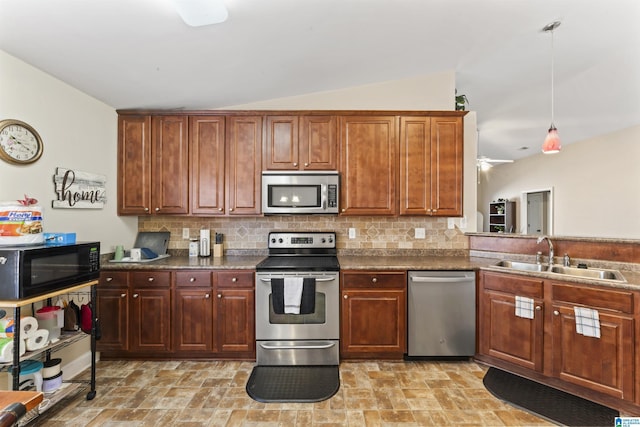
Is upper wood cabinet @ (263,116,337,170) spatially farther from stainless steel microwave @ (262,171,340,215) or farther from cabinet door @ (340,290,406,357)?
cabinet door @ (340,290,406,357)

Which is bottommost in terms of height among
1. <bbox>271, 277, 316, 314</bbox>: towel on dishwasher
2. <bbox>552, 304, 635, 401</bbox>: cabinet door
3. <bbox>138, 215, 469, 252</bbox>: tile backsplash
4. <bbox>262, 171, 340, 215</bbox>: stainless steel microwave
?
<bbox>552, 304, 635, 401</bbox>: cabinet door

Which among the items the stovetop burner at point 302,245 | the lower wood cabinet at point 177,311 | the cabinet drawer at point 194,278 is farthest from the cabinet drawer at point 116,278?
the stovetop burner at point 302,245

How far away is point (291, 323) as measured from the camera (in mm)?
2639

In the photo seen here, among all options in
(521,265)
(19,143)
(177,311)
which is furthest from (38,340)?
(521,265)

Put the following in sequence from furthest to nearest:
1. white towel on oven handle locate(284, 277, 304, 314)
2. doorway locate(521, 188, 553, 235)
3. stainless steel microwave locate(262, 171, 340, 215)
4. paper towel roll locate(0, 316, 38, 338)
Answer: doorway locate(521, 188, 553, 235), stainless steel microwave locate(262, 171, 340, 215), white towel on oven handle locate(284, 277, 304, 314), paper towel roll locate(0, 316, 38, 338)

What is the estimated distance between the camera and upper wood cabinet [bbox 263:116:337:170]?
3051 millimetres

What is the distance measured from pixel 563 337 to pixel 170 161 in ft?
12.7

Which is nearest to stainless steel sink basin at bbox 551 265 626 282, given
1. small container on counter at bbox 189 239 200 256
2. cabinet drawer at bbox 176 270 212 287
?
cabinet drawer at bbox 176 270 212 287

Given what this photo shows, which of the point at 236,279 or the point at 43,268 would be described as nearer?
the point at 43,268

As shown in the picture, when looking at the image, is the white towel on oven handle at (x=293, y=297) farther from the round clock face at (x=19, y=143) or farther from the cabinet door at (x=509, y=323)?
the round clock face at (x=19, y=143)

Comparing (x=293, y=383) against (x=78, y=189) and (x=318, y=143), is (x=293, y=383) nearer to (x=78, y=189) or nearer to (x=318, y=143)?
(x=318, y=143)

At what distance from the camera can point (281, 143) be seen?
3057 millimetres

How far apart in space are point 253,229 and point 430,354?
2.24 m

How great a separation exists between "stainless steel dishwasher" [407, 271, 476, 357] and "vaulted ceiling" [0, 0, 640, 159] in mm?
2117
